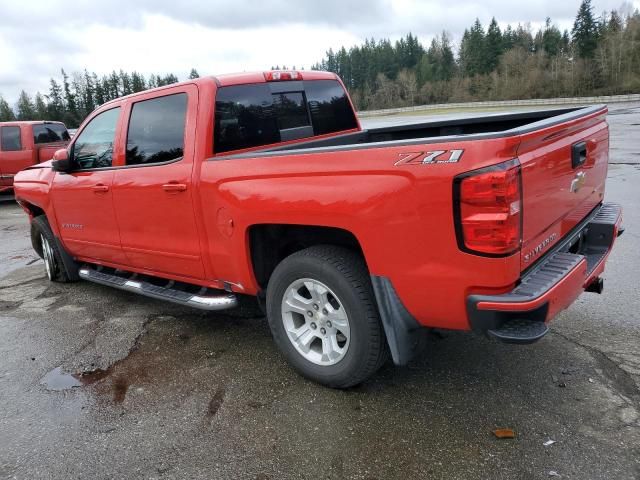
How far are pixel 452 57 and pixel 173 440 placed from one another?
105 metres

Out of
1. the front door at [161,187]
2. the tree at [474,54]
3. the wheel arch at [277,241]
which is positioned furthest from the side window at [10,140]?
the tree at [474,54]

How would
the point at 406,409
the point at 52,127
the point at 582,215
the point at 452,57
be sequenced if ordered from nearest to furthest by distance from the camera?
the point at 406,409
the point at 582,215
the point at 52,127
the point at 452,57

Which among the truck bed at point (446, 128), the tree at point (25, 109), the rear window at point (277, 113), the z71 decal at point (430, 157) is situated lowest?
the z71 decal at point (430, 157)

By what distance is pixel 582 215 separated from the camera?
11.2 feet

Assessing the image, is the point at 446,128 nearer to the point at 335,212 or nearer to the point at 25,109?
the point at 335,212

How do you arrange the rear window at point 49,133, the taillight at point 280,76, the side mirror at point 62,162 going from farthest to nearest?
1. the rear window at point 49,133
2. the side mirror at point 62,162
3. the taillight at point 280,76

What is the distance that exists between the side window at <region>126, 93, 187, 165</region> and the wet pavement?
148 centimetres

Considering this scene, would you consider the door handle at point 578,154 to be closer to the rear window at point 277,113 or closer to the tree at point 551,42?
the rear window at point 277,113

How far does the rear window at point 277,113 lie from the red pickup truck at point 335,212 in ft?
0.05

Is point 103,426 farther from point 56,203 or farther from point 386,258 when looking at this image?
point 56,203

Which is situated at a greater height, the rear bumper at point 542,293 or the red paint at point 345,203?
the red paint at point 345,203

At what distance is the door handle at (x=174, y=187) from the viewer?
3.78 meters

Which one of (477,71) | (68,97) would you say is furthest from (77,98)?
(477,71)

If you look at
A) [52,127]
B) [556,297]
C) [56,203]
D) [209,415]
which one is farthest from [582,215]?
[52,127]
